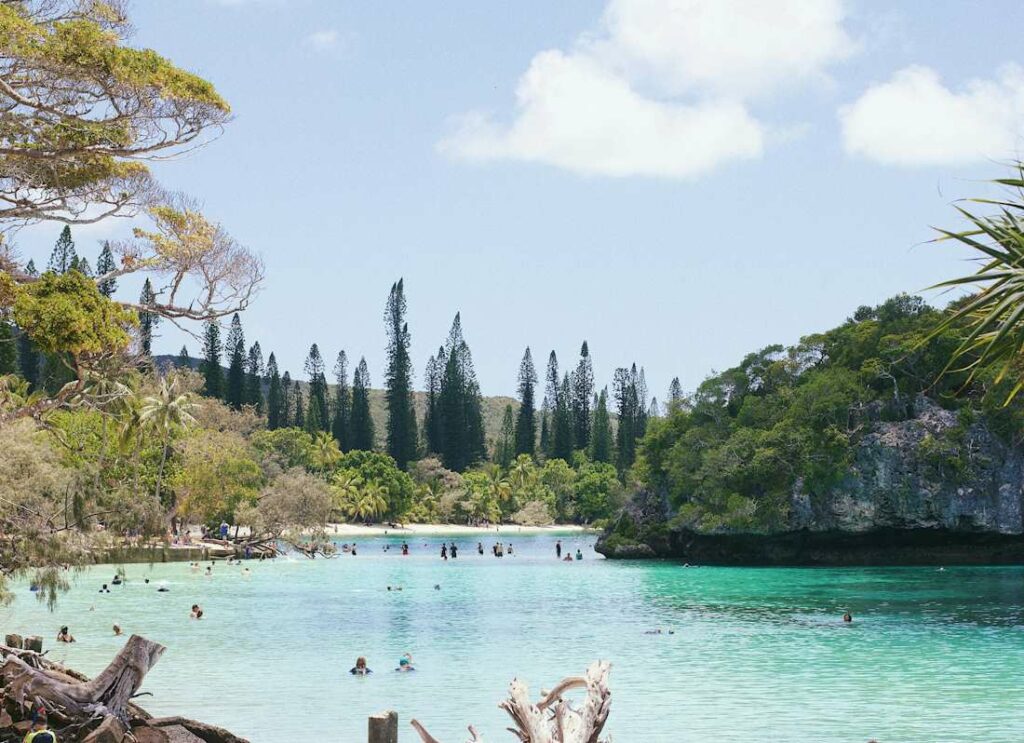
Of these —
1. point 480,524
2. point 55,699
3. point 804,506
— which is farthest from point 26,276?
point 480,524

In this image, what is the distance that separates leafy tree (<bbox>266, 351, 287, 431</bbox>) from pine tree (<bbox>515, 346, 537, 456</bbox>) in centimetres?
3124

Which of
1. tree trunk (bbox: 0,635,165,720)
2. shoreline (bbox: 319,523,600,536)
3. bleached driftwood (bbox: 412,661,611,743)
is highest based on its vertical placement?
bleached driftwood (bbox: 412,661,611,743)

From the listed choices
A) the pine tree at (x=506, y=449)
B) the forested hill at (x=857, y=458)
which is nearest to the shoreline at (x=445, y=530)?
the pine tree at (x=506, y=449)

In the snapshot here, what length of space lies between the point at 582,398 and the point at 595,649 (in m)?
129

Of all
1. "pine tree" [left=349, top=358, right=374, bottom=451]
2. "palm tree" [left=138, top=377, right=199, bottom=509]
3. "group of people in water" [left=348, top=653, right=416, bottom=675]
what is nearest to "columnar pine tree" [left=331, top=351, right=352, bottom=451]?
"pine tree" [left=349, top=358, right=374, bottom=451]

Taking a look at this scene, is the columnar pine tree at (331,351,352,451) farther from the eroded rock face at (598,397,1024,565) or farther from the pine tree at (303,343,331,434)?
the eroded rock face at (598,397,1024,565)

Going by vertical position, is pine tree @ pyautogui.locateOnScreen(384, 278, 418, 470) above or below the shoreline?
above

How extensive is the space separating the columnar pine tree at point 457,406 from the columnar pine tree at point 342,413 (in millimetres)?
12038

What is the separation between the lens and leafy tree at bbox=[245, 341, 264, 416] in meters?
134

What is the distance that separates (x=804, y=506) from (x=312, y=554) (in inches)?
1281

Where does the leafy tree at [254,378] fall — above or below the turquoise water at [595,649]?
above

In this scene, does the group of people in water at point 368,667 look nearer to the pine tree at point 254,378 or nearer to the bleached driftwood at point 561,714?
the bleached driftwood at point 561,714

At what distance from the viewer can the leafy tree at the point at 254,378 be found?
134250mm

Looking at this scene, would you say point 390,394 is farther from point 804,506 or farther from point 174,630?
point 174,630
